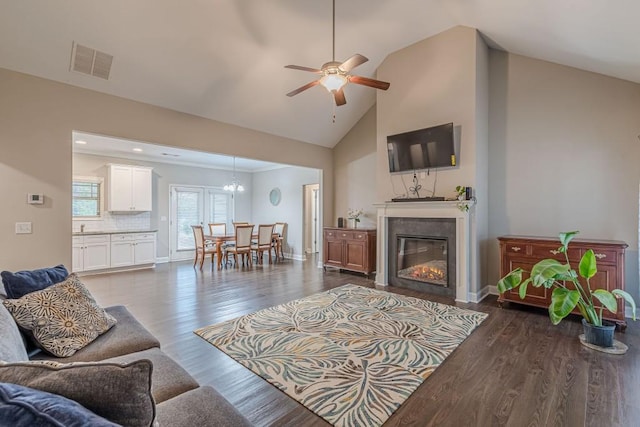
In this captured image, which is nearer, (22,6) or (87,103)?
(22,6)

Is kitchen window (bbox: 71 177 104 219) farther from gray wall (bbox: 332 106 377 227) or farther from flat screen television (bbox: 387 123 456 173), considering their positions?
flat screen television (bbox: 387 123 456 173)

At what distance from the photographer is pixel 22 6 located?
9.81 ft

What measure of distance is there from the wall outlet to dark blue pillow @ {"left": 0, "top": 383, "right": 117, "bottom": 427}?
13.2 ft

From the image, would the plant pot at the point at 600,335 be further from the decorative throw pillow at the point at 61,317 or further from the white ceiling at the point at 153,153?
the white ceiling at the point at 153,153

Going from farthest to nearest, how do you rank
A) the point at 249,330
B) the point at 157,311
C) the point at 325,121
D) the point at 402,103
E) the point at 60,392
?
the point at 325,121, the point at 402,103, the point at 157,311, the point at 249,330, the point at 60,392

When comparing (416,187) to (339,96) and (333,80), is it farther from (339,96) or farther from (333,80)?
(333,80)

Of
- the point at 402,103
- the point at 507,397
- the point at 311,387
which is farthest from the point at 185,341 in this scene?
the point at 402,103

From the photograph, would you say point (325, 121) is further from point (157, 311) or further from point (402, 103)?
point (157, 311)

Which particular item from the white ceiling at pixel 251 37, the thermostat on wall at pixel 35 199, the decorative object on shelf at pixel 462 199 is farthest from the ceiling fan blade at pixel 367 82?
the thermostat on wall at pixel 35 199

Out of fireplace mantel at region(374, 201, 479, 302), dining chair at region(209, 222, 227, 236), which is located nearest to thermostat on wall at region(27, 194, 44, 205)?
dining chair at region(209, 222, 227, 236)

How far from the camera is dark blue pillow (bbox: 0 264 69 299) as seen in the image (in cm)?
186

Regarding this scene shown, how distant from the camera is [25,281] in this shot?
1929 mm

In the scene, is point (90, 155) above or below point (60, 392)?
above

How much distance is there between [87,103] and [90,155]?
3505 mm
